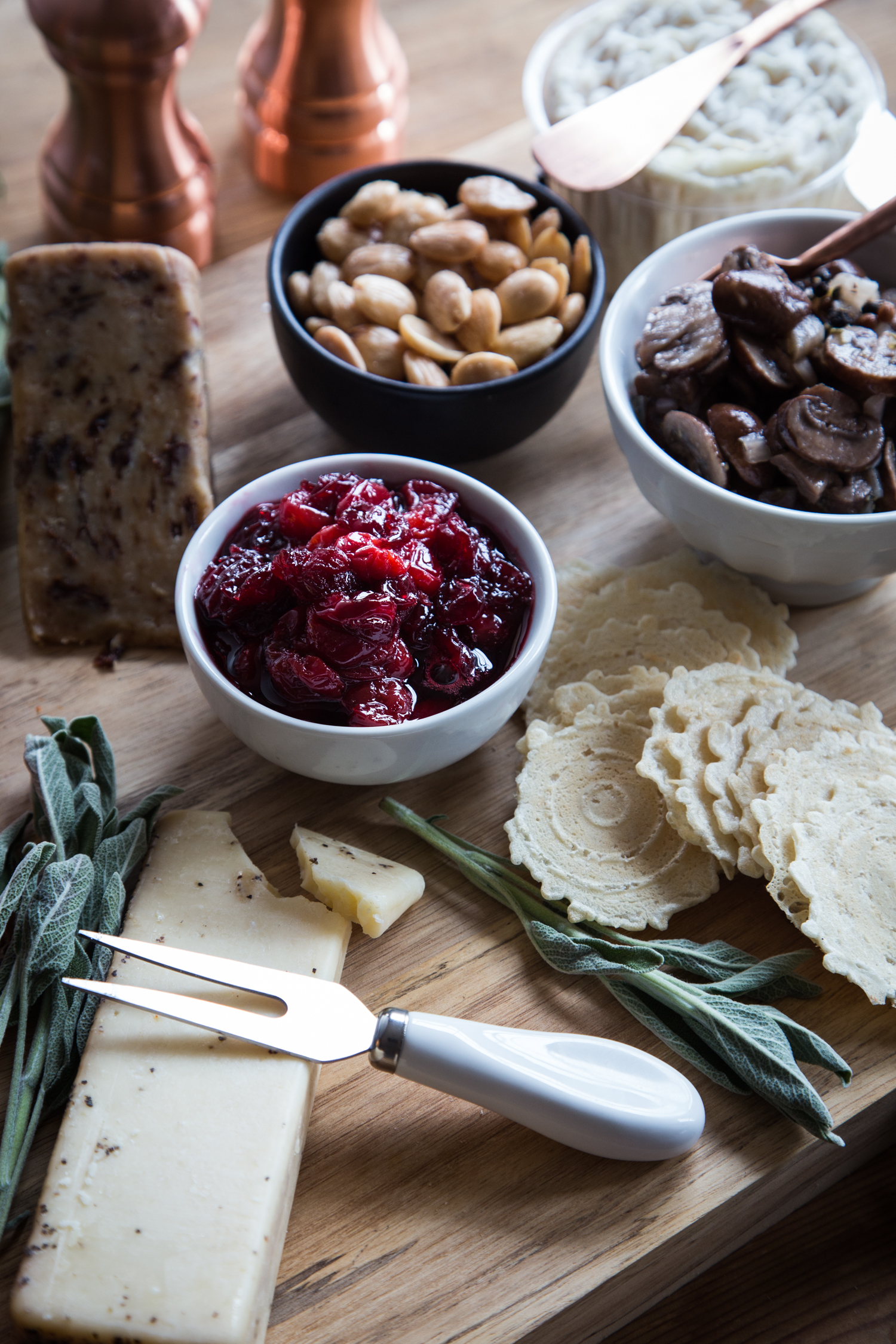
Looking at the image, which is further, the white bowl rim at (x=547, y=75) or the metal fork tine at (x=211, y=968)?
the white bowl rim at (x=547, y=75)

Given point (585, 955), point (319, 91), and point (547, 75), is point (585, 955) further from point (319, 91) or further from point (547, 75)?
point (319, 91)

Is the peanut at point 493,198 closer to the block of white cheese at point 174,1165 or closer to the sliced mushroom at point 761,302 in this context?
the sliced mushroom at point 761,302

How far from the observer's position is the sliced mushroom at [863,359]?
1601 mm

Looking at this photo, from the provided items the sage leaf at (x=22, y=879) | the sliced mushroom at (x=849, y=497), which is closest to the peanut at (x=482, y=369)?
the sliced mushroom at (x=849, y=497)

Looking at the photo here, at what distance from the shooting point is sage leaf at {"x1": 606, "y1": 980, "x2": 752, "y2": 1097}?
136 cm

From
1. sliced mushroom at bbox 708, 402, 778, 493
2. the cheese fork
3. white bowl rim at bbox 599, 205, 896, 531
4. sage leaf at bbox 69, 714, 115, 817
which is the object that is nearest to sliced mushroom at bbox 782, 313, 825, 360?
sliced mushroom at bbox 708, 402, 778, 493

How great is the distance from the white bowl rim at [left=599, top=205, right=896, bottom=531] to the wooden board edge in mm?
782

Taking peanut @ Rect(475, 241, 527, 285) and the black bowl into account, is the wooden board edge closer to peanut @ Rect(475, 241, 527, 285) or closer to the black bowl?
the black bowl

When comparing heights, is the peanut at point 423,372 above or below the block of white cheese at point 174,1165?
above

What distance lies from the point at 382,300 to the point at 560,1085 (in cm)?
127

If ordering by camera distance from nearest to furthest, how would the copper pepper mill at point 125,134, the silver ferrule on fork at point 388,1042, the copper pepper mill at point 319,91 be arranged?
the silver ferrule on fork at point 388,1042 → the copper pepper mill at point 125,134 → the copper pepper mill at point 319,91

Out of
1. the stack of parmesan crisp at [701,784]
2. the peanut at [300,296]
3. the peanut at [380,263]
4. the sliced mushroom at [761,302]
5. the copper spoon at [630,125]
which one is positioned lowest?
the stack of parmesan crisp at [701,784]

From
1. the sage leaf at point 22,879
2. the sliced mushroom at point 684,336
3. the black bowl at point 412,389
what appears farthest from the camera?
the black bowl at point 412,389

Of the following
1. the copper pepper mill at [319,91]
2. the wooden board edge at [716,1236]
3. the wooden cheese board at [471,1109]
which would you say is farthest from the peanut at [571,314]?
the wooden board edge at [716,1236]
